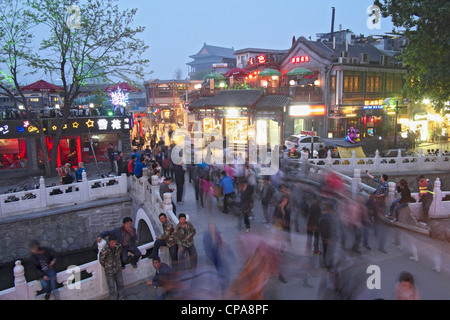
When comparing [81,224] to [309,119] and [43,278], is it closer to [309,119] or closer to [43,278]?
[43,278]

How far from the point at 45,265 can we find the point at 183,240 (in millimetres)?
2941

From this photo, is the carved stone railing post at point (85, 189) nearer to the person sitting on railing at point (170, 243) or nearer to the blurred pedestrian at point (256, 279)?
the person sitting on railing at point (170, 243)

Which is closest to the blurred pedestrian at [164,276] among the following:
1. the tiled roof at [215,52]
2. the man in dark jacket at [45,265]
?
the man in dark jacket at [45,265]

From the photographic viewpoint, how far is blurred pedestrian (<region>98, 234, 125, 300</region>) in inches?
299

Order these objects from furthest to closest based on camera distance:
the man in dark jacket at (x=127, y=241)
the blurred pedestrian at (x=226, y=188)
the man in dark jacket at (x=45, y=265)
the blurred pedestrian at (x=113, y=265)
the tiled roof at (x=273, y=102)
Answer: the tiled roof at (x=273, y=102)
the blurred pedestrian at (x=226, y=188)
the man in dark jacket at (x=127, y=241)
the blurred pedestrian at (x=113, y=265)
the man in dark jacket at (x=45, y=265)

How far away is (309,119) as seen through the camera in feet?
92.4

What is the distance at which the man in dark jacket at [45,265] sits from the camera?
24.3 feet

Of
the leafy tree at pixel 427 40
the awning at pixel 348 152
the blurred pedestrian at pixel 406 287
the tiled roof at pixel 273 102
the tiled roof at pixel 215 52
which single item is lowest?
the blurred pedestrian at pixel 406 287

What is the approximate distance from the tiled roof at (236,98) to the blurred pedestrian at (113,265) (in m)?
20.9

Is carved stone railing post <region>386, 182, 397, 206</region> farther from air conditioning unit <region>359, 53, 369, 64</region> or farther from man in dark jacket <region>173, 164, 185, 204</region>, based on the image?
air conditioning unit <region>359, 53, 369, 64</region>

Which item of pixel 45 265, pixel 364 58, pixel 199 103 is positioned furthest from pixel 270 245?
pixel 199 103

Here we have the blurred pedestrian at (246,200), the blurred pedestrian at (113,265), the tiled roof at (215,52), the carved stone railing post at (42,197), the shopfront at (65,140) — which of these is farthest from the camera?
the tiled roof at (215,52)

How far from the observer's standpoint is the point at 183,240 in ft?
25.4

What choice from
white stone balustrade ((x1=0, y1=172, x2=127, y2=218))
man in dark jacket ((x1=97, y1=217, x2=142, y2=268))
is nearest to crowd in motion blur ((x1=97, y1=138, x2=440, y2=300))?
man in dark jacket ((x1=97, y1=217, x2=142, y2=268))
